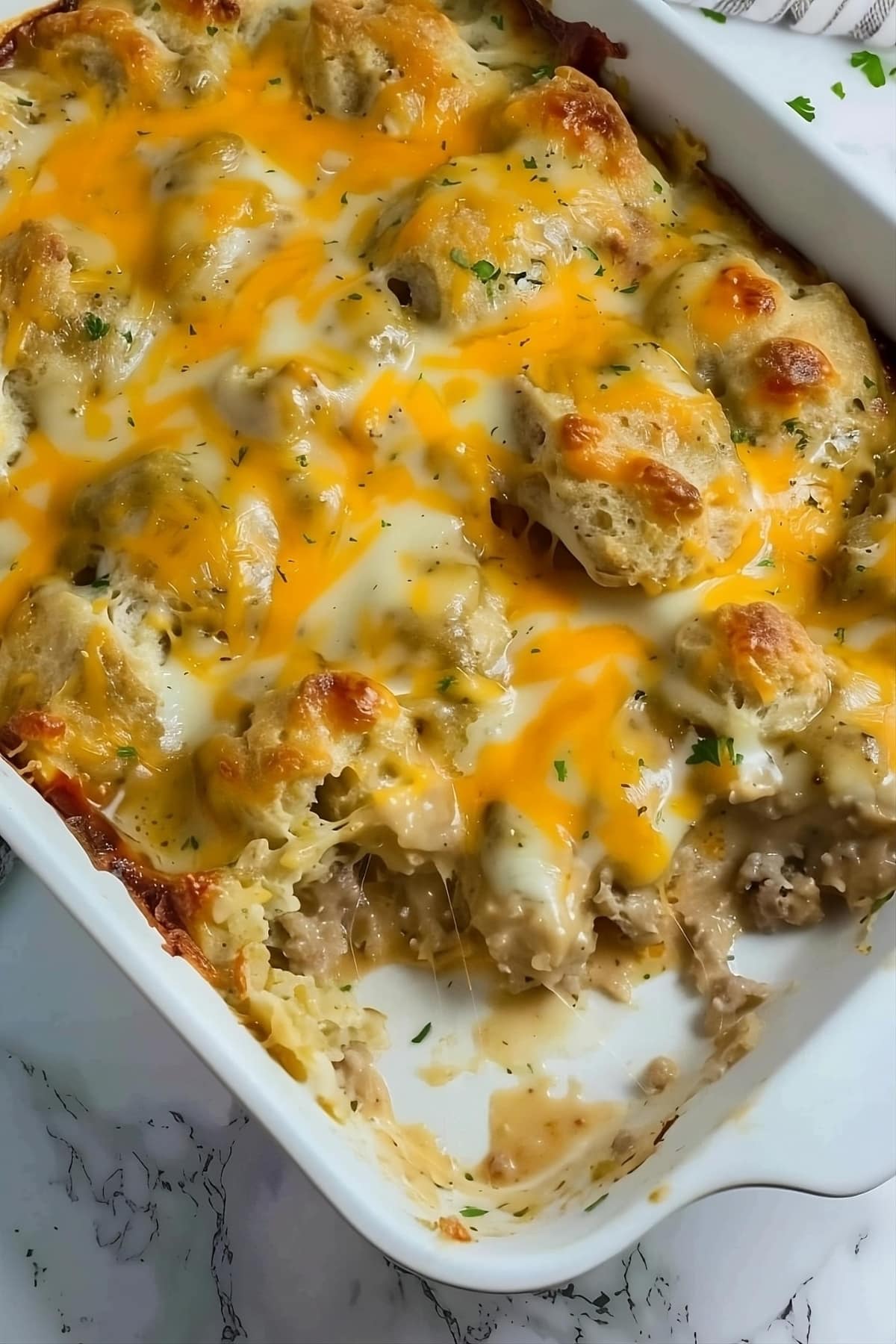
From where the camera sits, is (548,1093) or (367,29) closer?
(548,1093)

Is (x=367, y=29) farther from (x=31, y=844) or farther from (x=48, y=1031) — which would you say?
(x=48, y=1031)

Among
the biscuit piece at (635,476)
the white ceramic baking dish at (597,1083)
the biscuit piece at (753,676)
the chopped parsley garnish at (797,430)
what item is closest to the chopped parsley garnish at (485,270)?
the biscuit piece at (635,476)

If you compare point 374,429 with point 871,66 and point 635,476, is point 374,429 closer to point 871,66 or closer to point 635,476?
point 635,476

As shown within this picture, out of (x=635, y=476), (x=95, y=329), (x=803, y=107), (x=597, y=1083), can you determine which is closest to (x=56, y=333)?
(x=95, y=329)

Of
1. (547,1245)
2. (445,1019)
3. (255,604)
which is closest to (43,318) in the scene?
(255,604)

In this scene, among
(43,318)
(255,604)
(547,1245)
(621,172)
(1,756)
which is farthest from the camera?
(621,172)

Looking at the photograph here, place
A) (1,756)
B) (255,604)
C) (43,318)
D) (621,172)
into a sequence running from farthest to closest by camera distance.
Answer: (621,172) < (43,318) < (255,604) < (1,756)

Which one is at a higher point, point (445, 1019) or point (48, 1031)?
point (445, 1019)

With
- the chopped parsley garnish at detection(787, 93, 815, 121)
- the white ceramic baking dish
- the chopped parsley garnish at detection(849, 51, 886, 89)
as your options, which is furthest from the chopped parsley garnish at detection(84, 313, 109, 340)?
the chopped parsley garnish at detection(849, 51, 886, 89)
